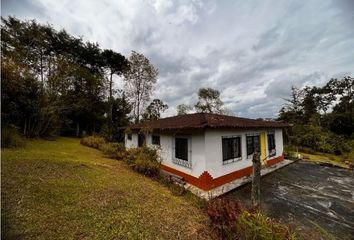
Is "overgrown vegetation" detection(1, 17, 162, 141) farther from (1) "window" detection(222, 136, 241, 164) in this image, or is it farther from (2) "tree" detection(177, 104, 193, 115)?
(1) "window" detection(222, 136, 241, 164)

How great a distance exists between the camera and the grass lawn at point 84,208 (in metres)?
3.65

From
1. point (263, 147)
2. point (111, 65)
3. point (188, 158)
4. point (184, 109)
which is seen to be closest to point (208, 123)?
point (188, 158)

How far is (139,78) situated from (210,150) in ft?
62.7

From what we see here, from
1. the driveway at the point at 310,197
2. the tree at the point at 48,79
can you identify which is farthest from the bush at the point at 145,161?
the tree at the point at 48,79

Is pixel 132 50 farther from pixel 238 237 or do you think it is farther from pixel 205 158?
pixel 238 237

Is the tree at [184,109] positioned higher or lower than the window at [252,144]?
higher

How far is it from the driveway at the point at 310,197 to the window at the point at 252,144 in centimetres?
151

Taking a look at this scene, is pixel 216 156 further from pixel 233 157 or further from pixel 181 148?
pixel 181 148

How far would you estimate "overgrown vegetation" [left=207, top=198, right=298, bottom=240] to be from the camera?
131 inches

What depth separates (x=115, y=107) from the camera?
85.1 feet

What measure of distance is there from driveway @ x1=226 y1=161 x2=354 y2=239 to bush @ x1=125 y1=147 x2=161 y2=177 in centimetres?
373

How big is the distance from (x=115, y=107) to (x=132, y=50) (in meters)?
8.53

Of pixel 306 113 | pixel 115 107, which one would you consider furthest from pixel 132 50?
pixel 306 113

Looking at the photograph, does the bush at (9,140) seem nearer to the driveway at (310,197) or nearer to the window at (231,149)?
the window at (231,149)
